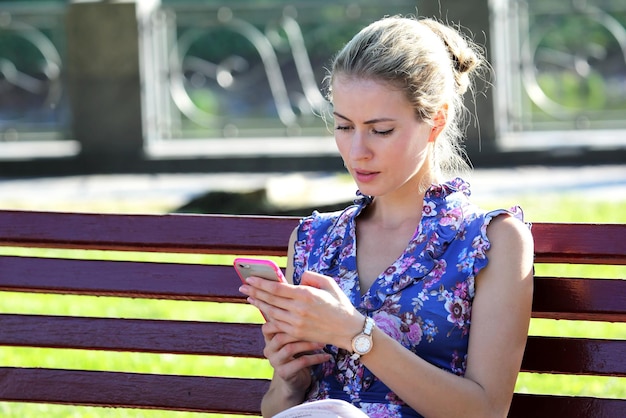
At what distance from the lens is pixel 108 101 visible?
12461mm

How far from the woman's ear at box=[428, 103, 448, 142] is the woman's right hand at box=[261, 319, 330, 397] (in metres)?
0.64

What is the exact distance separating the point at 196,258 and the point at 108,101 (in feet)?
18.5

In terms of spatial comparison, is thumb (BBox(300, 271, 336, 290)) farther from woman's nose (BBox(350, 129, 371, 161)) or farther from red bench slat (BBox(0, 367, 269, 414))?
red bench slat (BBox(0, 367, 269, 414))

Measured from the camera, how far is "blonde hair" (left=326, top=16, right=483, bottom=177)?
3080 millimetres

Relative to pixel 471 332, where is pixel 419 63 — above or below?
above

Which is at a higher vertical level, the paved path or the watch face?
the paved path

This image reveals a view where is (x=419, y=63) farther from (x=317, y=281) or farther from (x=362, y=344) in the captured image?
(x=362, y=344)

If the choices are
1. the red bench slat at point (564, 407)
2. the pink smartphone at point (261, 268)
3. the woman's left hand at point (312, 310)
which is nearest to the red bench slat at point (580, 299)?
the red bench slat at point (564, 407)

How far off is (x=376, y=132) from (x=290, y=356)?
605mm

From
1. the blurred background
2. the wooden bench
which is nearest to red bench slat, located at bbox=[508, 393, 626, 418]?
the wooden bench

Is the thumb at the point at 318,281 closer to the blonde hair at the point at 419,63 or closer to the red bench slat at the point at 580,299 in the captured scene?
the blonde hair at the point at 419,63

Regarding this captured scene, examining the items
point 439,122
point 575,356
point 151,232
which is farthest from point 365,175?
point 151,232

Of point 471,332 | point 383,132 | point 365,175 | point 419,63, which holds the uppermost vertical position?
point 419,63

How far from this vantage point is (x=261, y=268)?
112 inches
